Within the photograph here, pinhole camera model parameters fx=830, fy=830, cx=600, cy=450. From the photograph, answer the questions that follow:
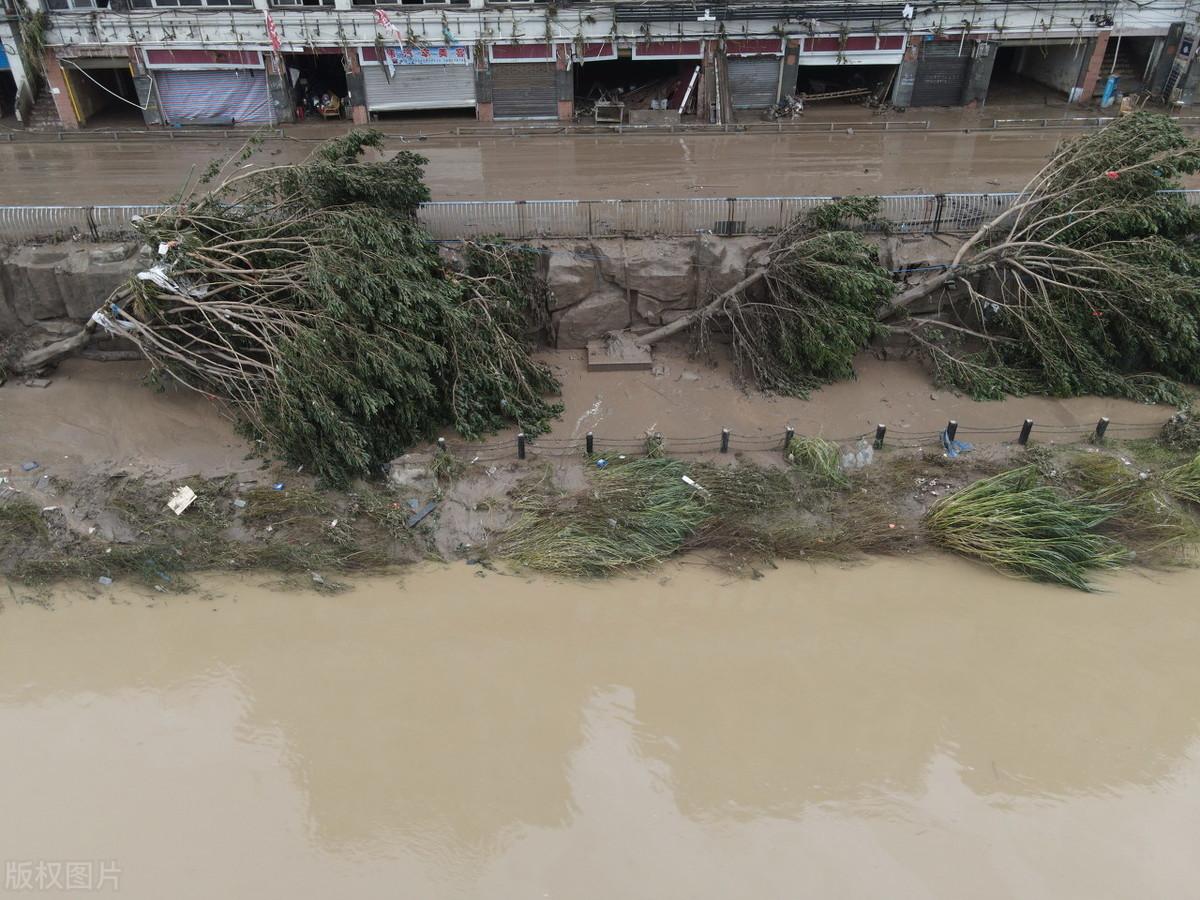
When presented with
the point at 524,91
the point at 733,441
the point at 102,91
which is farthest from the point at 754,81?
the point at 102,91

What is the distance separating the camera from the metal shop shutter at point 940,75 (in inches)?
939

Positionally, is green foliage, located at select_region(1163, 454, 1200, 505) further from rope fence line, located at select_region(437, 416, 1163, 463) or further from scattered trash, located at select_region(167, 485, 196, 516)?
scattered trash, located at select_region(167, 485, 196, 516)

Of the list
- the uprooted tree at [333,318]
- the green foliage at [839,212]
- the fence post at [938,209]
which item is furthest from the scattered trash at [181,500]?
the fence post at [938,209]

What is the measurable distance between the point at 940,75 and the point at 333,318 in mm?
20117

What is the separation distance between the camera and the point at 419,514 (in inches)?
507

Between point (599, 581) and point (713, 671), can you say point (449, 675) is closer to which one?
point (599, 581)

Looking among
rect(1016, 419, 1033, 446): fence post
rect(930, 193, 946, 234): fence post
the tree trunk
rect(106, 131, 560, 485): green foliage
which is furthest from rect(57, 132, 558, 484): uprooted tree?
rect(930, 193, 946, 234): fence post

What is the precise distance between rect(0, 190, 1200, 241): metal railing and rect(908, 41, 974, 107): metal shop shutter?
985 centimetres

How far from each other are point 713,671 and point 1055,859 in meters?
4.25

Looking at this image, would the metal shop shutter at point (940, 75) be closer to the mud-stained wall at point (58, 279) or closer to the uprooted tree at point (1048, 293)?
the uprooted tree at point (1048, 293)

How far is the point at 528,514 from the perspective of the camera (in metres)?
12.9

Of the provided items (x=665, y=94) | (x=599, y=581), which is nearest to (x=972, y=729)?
(x=599, y=581)

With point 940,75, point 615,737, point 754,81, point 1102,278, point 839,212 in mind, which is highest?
point 940,75

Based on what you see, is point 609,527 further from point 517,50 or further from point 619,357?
point 517,50
